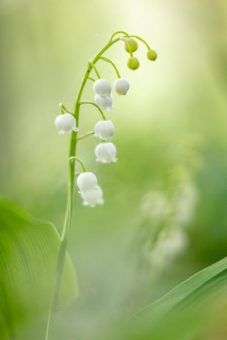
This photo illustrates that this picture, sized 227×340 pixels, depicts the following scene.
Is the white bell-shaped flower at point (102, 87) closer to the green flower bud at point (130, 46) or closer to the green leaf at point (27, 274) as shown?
the green flower bud at point (130, 46)

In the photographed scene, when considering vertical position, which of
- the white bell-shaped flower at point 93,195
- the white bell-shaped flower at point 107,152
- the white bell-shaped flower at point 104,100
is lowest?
the white bell-shaped flower at point 93,195

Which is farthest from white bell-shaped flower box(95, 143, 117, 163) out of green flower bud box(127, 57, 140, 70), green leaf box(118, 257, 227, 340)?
green leaf box(118, 257, 227, 340)

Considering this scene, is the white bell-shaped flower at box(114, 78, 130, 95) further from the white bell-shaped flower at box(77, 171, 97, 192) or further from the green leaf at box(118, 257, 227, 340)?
the green leaf at box(118, 257, 227, 340)

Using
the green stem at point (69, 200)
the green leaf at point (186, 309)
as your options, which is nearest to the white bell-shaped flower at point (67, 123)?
the green stem at point (69, 200)

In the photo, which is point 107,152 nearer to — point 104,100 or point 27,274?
point 104,100

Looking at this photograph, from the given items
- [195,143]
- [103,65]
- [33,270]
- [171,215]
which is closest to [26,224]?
[33,270]

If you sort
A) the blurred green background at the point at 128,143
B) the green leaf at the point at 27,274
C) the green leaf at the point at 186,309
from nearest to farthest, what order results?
the green leaf at the point at 186,309 → the green leaf at the point at 27,274 → the blurred green background at the point at 128,143

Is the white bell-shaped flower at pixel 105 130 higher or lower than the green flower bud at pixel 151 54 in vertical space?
lower
